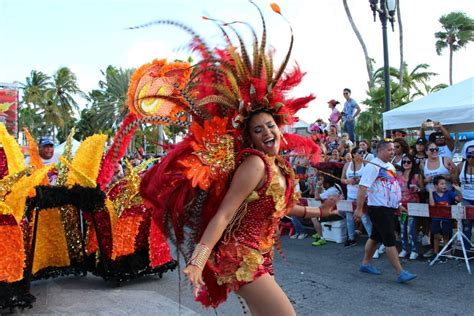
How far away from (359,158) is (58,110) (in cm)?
5496

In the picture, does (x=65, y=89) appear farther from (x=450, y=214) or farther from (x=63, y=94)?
(x=450, y=214)

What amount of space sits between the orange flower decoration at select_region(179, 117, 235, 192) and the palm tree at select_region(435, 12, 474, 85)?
133ft

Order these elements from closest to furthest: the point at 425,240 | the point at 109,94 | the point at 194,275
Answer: the point at 194,275 < the point at 425,240 < the point at 109,94

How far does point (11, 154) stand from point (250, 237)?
2902 mm

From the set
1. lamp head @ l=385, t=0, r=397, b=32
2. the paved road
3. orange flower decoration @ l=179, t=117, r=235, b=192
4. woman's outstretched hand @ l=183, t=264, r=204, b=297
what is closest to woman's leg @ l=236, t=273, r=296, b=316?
woman's outstretched hand @ l=183, t=264, r=204, b=297

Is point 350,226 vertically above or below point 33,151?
below

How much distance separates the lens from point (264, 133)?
2.54 metres

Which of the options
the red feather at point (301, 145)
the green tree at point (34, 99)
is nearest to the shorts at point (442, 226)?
the red feather at point (301, 145)

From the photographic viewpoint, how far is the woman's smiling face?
254 cm

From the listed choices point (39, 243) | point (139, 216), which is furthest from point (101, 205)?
point (39, 243)

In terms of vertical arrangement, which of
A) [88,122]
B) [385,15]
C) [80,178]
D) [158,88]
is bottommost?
[80,178]

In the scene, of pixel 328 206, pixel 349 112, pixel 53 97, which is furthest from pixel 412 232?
pixel 53 97

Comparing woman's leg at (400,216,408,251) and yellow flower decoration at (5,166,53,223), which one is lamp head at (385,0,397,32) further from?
yellow flower decoration at (5,166,53,223)

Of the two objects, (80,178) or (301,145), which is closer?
(301,145)
